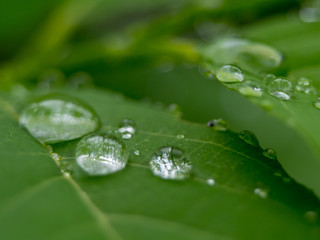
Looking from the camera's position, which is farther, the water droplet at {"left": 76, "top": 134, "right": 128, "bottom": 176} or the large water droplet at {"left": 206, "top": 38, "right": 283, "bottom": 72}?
the large water droplet at {"left": 206, "top": 38, "right": 283, "bottom": 72}

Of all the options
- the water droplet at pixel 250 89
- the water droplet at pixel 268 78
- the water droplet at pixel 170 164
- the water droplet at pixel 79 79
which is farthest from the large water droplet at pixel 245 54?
the water droplet at pixel 79 79

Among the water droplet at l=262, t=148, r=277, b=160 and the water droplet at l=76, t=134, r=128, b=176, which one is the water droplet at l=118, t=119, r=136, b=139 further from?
the water droplet at l=262, t=148, r=277, b=160

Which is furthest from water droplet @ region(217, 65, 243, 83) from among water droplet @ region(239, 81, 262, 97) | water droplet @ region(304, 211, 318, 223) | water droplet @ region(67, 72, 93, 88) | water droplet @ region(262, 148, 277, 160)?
water droplet @ region(67, 72, 93, 88)

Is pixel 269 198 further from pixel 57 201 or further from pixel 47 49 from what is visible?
pixel 47 49

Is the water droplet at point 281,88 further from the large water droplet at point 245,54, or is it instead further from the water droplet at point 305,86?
the large water droplet at point 245,54

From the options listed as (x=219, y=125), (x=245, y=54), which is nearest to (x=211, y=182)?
(x=219, y=125)

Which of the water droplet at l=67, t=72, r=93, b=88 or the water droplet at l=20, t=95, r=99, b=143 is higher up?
the water droplet at l=67, t=72, r=93, b=88

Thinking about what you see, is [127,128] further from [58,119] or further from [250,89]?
[250,89]
